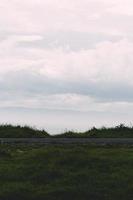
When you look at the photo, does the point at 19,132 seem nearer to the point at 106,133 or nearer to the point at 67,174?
the point at 106,133

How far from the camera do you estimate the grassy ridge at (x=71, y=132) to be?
107 feet

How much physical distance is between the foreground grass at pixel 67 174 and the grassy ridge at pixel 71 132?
6995mm

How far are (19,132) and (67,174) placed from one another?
12144 millimetres

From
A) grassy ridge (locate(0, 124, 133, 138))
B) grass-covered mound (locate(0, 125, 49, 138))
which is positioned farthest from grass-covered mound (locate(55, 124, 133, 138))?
grass-covered mound (locate(0, 125, 49, 138))

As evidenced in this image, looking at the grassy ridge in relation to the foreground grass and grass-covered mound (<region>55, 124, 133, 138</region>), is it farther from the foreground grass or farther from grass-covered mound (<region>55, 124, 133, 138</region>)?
the foreground grass

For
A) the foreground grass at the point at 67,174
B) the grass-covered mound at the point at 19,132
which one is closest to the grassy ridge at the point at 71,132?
the grass-covered mound at the point at 19,132

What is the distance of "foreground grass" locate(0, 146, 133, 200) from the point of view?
19188 millimetres

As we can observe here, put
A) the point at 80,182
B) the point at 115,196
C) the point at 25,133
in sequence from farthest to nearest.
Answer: the point at 25,133 < the point at 80,182 < the point at 115,196

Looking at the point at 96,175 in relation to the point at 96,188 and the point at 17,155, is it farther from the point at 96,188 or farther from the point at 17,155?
the point at 17,155

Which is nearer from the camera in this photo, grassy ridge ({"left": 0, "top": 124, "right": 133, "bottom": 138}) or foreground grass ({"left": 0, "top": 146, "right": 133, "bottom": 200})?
foreground grass ({"left": 0, "top": 146, "right": 133, "bottom": 200})

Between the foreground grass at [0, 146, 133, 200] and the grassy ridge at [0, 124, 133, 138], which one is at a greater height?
the grassy ridge at [0, 124, 133, 138]

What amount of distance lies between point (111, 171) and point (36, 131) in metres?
12.5

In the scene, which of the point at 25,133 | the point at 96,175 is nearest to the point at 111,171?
the point at 96,175

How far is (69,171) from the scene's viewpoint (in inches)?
852
